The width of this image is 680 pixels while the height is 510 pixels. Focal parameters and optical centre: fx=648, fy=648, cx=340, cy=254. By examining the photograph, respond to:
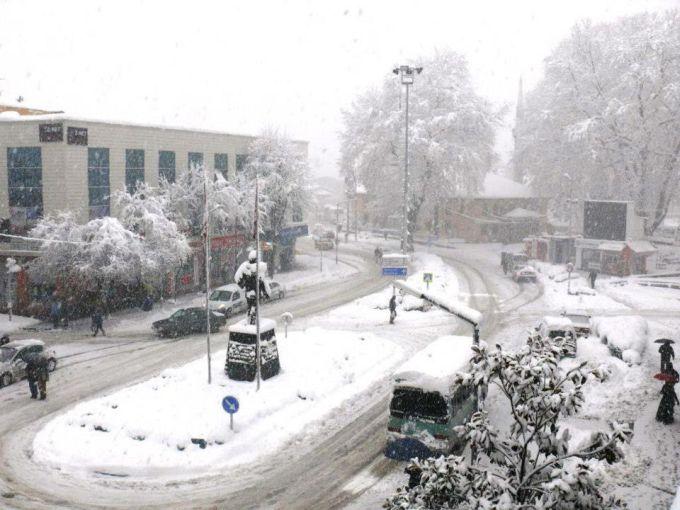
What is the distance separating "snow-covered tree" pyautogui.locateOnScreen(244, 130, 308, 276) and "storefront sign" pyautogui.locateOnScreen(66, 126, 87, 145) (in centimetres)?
1235

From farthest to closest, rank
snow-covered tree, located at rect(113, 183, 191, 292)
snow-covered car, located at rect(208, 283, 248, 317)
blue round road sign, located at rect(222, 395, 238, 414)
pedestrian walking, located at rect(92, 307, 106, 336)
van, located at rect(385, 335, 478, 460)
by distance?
snow-covered car, located at rect(208, 283, 248, 317) → snow-covered tree, located at rect(113, 183, 191, 292) → pedestrian walking, located at rect(92, 307, 106, 336) → blue round road sign, located at rect(222, 395, 238, 414) → van, located at rect(385, 335, 478, 460)

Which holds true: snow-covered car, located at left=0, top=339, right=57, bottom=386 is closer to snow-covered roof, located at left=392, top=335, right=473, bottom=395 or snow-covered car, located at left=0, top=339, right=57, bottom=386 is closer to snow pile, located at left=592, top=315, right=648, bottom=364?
snow-covered roof, located at left=392, top=335, right=473, bottom=395

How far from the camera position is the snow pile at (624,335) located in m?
23.5

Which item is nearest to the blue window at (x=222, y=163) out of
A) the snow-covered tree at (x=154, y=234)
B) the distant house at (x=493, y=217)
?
the snow-covered tree at (x=154, y=234)

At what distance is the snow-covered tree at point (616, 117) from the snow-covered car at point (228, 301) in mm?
30574

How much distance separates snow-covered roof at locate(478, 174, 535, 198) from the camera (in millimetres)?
71562

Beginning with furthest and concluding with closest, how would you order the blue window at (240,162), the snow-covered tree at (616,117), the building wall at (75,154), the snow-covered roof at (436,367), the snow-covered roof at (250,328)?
the snow-covered tree at (616,117) < the blue window at (240,162) < the building wall at (75,154) < the snow-covered roof at (250,328) < the snow-covered roof at (436,367)

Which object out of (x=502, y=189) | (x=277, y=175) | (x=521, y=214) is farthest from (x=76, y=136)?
(x=502, y=189)

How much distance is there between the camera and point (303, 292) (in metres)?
40.2

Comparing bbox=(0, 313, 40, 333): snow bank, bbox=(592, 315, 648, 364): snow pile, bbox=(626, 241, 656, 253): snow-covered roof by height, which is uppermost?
bbox=(626, 241, 656, 253): snow-covered roof

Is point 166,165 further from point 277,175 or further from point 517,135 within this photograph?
point 517,135

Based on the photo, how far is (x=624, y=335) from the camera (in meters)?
24.8

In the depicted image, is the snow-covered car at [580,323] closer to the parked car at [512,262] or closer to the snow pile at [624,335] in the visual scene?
the snow pile at [624,335]

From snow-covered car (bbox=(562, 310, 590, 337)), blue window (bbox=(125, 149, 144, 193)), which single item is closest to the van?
snow-covered car (bbox=(562, 310, 590, 337))
